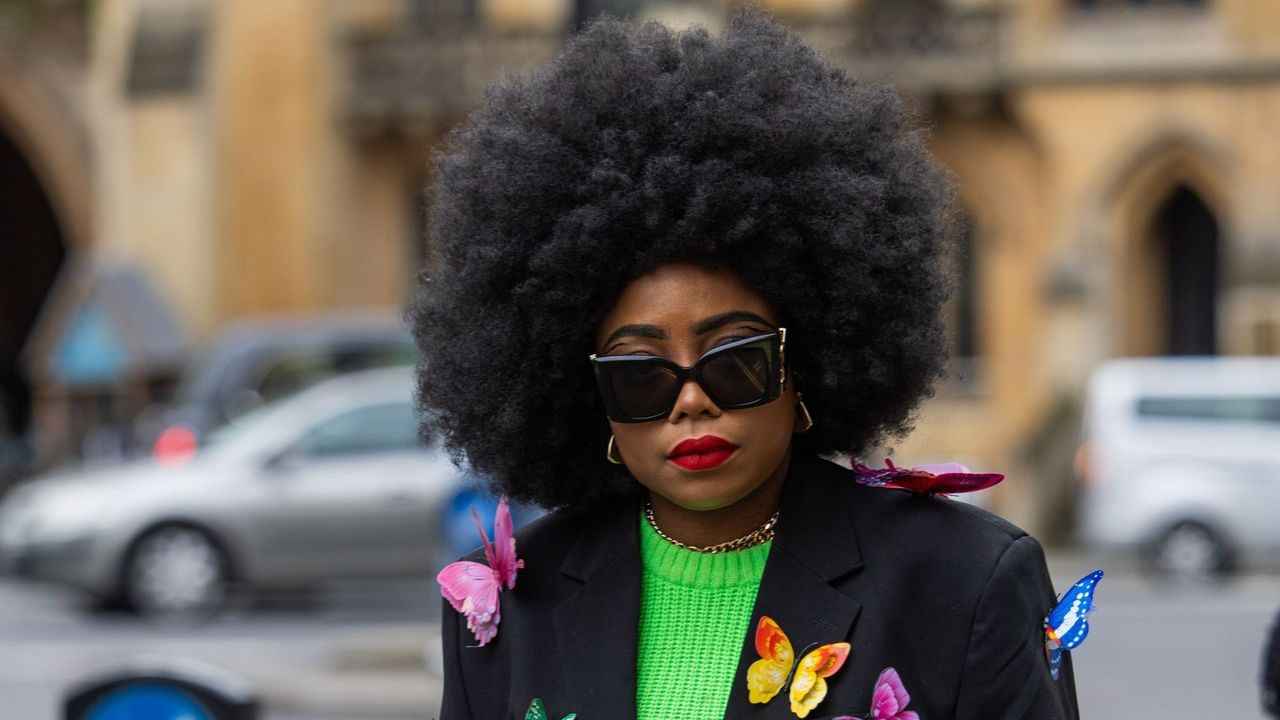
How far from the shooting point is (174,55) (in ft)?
81.4

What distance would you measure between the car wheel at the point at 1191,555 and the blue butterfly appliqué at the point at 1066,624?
1416 cm

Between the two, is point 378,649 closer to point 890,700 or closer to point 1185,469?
point 1185,469

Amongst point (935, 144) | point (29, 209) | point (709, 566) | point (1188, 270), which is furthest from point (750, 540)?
point (29, 209)

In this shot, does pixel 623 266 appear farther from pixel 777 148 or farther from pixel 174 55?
pixel 174 55

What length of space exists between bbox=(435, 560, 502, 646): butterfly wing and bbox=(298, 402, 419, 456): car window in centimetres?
1131

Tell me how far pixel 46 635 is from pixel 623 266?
11.6 metres

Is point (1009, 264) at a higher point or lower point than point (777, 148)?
higher

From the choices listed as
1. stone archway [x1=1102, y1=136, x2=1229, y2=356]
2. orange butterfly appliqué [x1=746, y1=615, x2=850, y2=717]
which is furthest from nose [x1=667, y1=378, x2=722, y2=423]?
stone archway [x1=1102, y1=136, x2=1229, y2=356]

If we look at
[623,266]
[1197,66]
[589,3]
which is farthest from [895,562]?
[1197,66]

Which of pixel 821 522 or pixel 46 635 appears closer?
pixel 821 522

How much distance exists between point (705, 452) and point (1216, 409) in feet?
48.1

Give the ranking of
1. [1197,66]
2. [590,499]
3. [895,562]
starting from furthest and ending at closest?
1. [1197,66]
2. [590,499]
3. [895,562]

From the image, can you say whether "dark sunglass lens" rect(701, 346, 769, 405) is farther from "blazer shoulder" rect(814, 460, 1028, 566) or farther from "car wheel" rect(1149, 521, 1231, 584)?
"car wheel" rect(1149, 521, 1231, 584)

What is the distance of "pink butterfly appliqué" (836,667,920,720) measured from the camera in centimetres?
252
